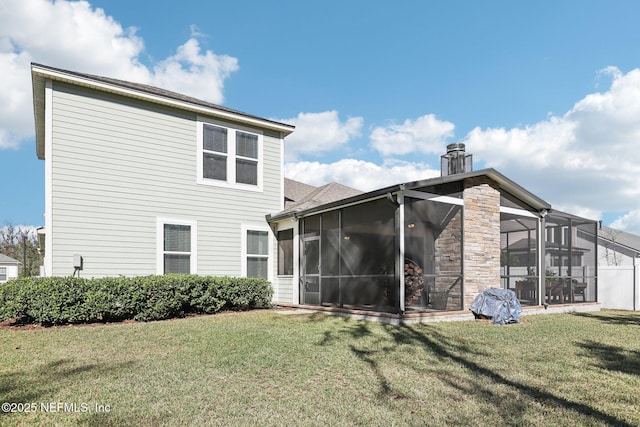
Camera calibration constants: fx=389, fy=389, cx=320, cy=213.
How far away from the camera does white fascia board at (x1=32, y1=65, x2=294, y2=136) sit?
8.65 metres

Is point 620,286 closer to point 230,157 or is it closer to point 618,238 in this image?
point 618,238

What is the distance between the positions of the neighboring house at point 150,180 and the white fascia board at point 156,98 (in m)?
0.02

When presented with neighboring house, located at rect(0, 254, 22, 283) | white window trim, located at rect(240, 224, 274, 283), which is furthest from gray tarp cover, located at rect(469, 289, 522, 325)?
neighboring house, located at rect(0, 254, 22, 283)

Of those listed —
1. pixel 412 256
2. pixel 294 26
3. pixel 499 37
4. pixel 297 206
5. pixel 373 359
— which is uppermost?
pixel 294 26

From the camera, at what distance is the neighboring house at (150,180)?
346 inches

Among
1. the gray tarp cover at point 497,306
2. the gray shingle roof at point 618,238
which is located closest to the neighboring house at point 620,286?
the gray shingle roof at point 618,238

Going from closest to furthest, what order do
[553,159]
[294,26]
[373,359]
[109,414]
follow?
[109,414] < [373,359] < [294,26] < [553,159]

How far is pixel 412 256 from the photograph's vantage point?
9.02 metres

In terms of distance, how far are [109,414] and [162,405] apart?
0.39 metres

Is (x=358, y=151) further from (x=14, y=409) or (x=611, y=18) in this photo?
(x=14, y=409)

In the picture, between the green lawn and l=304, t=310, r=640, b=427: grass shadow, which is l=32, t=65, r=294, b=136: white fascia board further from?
l=304, t=310, r=640, b=427: grass shadow

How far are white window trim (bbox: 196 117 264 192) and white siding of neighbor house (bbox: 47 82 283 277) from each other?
13 cm

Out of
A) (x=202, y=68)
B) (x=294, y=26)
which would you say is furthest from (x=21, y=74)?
(x=294, y=26)

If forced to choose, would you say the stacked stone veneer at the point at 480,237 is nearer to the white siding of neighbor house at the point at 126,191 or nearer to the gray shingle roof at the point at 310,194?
the gray shingle roof at the point at 310,194
